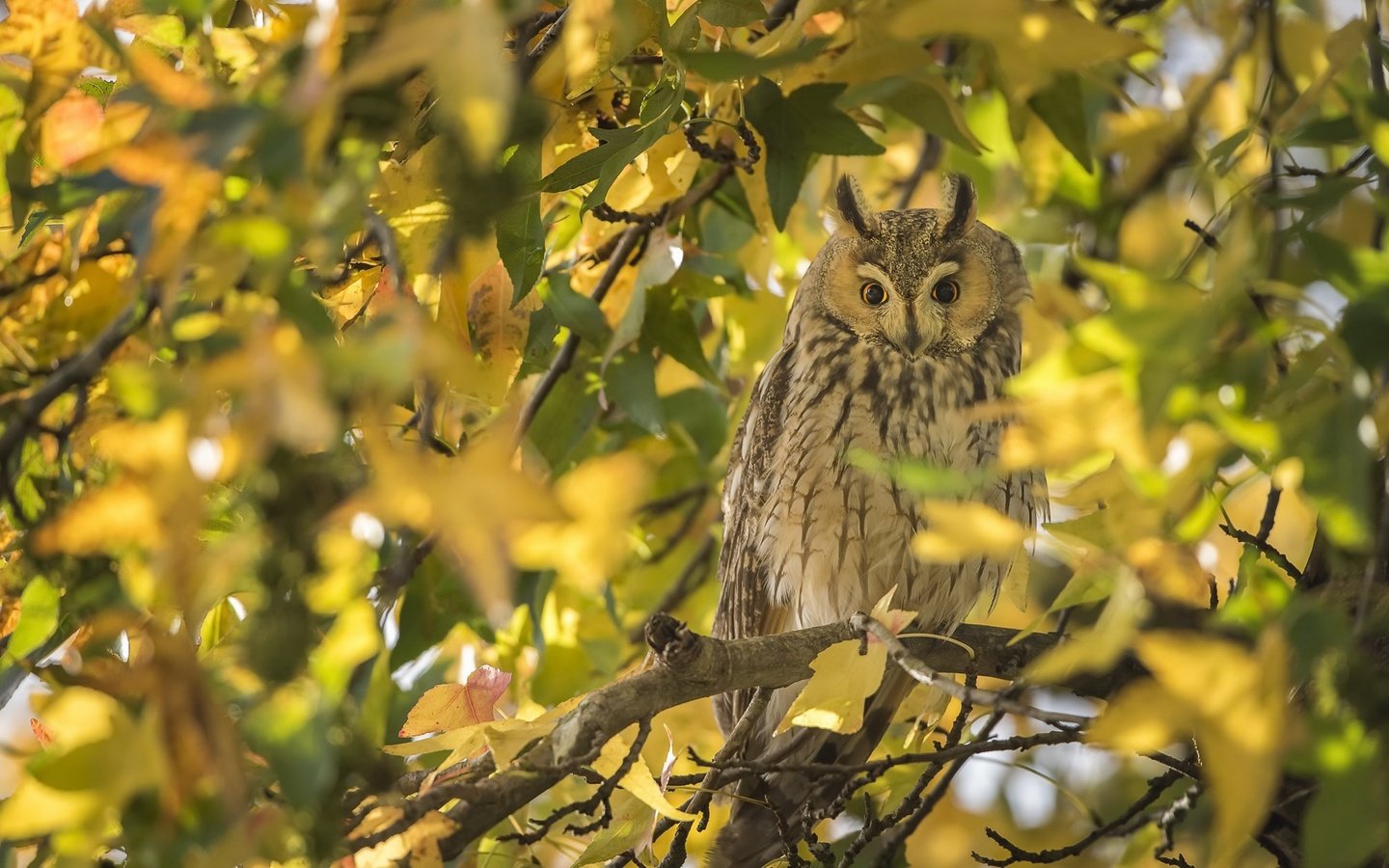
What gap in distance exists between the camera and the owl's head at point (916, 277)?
7.14ft

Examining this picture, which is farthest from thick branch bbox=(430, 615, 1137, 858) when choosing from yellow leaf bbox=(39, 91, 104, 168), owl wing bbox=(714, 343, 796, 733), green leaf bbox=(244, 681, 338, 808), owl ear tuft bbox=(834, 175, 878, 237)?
owl ear tuft bbox=(834, 175, 878, 237)

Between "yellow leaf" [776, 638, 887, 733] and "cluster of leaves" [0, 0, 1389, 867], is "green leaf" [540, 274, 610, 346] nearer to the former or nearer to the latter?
"cluster of leaves" [0, 0, 1389, 867]

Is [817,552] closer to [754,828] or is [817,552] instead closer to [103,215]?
[754,828]

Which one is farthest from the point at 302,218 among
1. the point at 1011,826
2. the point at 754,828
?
the point at 1011,826

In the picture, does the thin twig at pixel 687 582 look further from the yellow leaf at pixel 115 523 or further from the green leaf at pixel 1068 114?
the yellow leaf at pixel 115 523

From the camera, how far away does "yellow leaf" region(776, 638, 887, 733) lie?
1.27 meters

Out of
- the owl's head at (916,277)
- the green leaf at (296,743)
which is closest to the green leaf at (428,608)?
the owl's head at (916,277)

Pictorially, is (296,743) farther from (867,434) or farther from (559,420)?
(867,434)

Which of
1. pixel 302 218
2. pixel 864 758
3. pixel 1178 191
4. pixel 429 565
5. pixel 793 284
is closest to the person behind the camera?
pixel 302 218

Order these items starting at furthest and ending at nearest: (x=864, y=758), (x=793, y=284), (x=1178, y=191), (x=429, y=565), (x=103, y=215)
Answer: (x=1178, y=191)
(x=793, y=284)
(x=864, y=758)
(x=429, y=565)
(x=103, y=215)

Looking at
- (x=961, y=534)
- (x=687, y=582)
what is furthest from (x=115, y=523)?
(x=687, y=582)

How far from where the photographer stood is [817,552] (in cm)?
220

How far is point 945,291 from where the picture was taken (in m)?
2.24

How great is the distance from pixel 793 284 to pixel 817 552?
0.60 m
